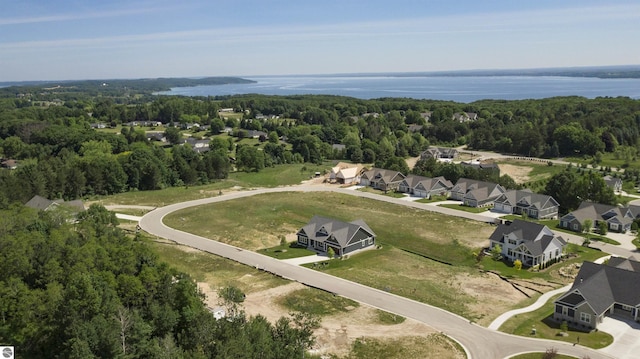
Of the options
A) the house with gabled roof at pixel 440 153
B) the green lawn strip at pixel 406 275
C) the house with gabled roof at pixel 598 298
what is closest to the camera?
the house with gabled roof at pixel 598 298

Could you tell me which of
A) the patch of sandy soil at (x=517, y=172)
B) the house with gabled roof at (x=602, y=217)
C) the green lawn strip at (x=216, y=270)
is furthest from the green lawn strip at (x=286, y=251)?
the patch of sandy soil at (x=517, y=172)

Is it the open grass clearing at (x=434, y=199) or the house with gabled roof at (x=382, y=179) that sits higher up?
the house with gabled roof at (x=382, y=179)

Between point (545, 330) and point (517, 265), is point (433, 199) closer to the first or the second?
point (517, 265)

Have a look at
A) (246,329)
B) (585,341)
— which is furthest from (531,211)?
(246,329)

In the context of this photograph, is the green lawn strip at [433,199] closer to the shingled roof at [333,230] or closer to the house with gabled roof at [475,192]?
the house with gabled roof at [475,192]

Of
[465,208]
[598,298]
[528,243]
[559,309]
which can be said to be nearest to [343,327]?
[559,309]

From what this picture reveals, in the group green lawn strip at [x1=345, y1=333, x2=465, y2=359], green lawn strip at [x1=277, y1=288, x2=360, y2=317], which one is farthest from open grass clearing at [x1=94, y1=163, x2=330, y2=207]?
green lawn strip at [x1=345, y1=333, x2=465, y2=359]
